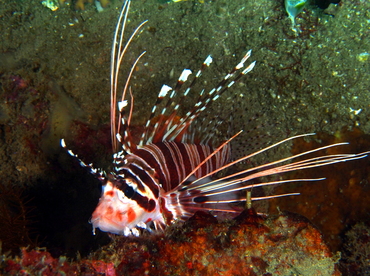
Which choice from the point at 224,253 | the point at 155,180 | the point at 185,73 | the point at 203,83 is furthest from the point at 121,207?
the point at 203,83

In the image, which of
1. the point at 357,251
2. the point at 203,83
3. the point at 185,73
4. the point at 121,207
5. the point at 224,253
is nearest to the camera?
the point at 224,253

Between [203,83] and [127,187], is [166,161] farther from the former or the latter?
[203,83]

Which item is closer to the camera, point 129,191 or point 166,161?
point 129,191

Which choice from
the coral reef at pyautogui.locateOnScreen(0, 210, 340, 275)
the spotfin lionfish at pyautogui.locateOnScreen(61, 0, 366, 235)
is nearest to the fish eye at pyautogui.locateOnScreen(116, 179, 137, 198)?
the spotfin lionfish at pyautogui.locateOnScreen(61, 0, 366, 235)

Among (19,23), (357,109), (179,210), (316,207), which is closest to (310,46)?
(357,109)

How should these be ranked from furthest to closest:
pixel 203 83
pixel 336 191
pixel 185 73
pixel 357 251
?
pixel 203 83, pixel 336 191, pixel 357 251, pixel 185 73

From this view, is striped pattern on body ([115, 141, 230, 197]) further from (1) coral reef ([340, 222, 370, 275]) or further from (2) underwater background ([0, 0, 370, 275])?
(1) coral reef ([340, 222, 370, 275])

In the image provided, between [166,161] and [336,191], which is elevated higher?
[166,161]
